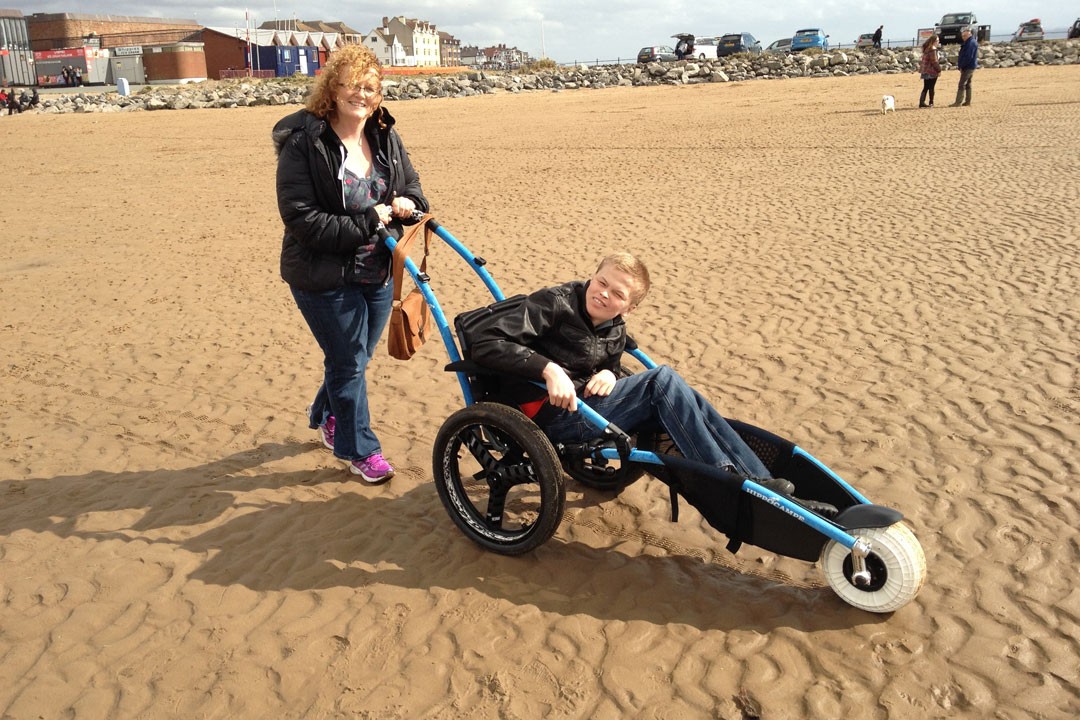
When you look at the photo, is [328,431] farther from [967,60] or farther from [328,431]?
[967,60]

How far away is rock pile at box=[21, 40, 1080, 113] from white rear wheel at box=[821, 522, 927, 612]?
32.1 metres

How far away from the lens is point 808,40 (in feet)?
156

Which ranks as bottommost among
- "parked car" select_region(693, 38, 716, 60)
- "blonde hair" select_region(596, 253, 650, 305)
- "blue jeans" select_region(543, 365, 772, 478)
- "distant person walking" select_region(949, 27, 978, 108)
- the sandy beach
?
the sandy beach

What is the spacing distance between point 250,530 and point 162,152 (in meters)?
16.5

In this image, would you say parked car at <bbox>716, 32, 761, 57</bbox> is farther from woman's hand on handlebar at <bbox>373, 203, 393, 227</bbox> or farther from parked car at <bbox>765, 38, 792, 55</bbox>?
woman's hand on handlebar at <bbox>373, 203, 393, 227</bbox>

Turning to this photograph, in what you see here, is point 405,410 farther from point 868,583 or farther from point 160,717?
point 868,583

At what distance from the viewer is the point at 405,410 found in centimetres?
555

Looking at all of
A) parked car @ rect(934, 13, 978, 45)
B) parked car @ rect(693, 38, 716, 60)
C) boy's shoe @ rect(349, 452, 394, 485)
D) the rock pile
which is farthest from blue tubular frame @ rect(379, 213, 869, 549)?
parked car @ rect(693, 38, 716, 60)

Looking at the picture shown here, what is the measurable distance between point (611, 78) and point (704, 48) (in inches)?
470

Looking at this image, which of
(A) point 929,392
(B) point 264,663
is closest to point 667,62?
(A) point 929,392

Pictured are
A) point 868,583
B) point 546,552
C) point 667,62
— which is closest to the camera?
point 868,583

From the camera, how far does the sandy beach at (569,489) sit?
304cm

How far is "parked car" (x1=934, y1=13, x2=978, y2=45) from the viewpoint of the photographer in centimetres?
4144

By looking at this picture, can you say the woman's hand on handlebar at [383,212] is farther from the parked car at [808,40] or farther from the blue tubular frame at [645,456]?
the parked car at [808,40]
